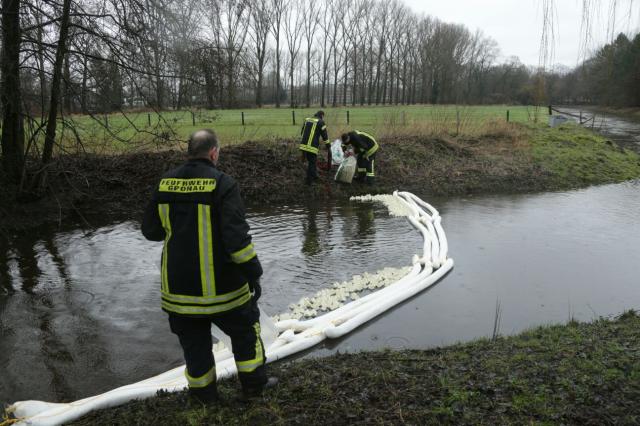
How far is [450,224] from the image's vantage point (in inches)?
377

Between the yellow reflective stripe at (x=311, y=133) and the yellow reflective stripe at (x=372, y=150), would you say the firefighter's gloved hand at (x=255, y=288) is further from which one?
the yellow reflective stripe at (x=372, y=150)

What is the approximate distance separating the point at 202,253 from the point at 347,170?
9490 millimetres

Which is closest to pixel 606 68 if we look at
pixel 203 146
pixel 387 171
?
pixel 203 146

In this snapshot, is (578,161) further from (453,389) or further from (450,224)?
(453,389)

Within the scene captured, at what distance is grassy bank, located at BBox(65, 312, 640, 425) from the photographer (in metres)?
2.91

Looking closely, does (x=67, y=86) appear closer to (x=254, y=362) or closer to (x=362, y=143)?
(x=254, y=362)

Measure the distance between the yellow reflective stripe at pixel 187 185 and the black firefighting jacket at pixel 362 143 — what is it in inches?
364

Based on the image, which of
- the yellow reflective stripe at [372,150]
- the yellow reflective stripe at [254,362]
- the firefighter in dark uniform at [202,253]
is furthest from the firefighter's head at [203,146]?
the yellow reflective stripe at [372,150]

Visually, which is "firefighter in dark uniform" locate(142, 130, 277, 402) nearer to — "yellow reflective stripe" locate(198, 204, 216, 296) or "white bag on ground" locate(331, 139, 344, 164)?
"yellow reflective stripe" locate(198, 204, 216, 296)

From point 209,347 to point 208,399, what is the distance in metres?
0.35

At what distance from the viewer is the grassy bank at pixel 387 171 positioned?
412 inches

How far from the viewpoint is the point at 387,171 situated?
13766 millimetres

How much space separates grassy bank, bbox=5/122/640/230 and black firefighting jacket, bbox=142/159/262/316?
646 centimetres

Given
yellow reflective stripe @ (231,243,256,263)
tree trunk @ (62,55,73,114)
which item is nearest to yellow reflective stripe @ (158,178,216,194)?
yellow reflective stripe @ (231,243,256,263)
